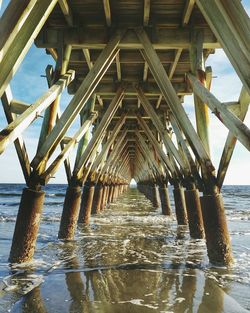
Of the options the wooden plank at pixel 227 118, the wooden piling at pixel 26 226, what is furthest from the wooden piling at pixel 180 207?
the wooden piling at pixel 26 226

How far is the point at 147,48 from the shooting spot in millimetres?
5207

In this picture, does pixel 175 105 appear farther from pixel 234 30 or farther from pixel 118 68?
pixel 118 68

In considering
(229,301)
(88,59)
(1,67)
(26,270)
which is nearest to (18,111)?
(1,67)

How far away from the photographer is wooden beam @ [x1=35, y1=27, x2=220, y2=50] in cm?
550

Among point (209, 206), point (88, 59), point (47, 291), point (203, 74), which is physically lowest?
point (47, 291)

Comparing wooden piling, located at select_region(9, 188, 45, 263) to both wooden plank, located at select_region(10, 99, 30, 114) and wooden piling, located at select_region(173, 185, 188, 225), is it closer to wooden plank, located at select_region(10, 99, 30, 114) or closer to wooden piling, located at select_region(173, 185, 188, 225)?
wooden plank, located at select_region(10, 99, 30, 114)

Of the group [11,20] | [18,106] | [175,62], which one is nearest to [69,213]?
[18,106]

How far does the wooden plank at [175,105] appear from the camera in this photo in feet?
15.0

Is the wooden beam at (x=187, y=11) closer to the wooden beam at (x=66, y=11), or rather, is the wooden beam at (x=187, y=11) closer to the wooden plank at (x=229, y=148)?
the wooden plank at (x=229, y=148)

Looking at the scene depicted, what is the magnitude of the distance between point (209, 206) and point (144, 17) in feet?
10.3

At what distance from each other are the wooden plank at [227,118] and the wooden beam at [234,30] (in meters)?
0.71

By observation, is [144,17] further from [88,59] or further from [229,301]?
[229,301]

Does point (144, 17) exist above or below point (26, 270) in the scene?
above

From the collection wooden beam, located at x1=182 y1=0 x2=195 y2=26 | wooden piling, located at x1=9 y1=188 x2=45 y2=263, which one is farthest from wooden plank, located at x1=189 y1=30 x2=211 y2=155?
wooden piling, located at x1=9 y1=188 x2=45 y2=263
